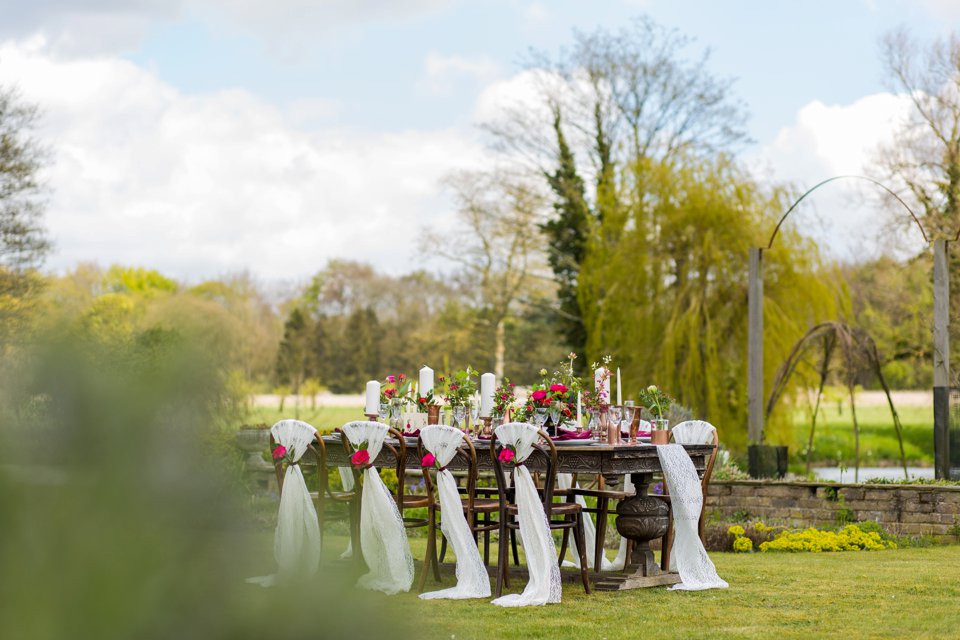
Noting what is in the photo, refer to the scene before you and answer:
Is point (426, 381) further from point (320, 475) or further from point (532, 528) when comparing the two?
point (532, 528)

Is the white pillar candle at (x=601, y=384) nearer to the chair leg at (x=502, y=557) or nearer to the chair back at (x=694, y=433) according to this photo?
the chair back at (x=694, y=433)

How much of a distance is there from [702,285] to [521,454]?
13923mm

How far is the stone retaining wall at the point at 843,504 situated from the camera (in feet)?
30.8

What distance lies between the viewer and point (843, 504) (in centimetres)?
975

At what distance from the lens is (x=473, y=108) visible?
27953mm

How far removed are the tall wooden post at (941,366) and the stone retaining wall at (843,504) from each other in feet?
4.59

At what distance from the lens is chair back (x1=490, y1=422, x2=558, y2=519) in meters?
6.21

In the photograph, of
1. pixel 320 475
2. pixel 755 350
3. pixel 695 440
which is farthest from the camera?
pixel 755 350

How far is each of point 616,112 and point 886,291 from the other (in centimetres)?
722

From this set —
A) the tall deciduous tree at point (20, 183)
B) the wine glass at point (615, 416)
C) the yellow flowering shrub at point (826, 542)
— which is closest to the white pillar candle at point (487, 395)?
the wine glass at point (615, 416)

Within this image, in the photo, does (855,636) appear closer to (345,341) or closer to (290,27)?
(290,27)

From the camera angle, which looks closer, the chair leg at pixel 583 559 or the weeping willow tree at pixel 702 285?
the chair leg at pixel 583 559

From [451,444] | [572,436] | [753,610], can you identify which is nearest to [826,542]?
[572,436]

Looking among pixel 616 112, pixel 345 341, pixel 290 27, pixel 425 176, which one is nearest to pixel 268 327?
pixel 345 341
